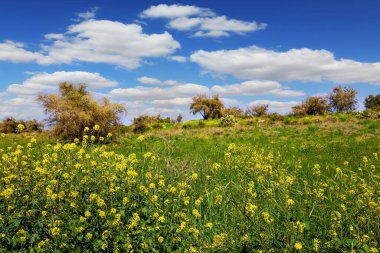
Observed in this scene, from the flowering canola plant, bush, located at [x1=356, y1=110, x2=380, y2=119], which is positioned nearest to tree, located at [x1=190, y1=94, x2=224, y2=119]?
bush, located at [x1=356, y1=110, x2=380, y2=119]

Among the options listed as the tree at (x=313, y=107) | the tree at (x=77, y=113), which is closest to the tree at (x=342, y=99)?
the tree at (x=313, y=107)

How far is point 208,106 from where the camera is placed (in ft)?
181

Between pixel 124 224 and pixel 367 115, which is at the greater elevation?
pixel 367 115

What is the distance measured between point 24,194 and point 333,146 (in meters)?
18.0

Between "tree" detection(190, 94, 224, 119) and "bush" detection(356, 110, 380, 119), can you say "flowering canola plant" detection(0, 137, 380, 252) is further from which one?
"tree" detection(190, 94, 224, 119)

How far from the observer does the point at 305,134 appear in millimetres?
27406

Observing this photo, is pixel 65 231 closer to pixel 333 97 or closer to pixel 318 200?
pixel 318 200

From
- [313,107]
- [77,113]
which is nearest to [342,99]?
[313,107]

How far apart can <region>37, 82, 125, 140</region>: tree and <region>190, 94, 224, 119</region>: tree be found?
2965 centimetres

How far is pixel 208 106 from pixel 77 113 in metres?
33.1

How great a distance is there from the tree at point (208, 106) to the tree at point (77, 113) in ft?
97.3

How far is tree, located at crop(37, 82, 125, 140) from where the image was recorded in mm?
23484

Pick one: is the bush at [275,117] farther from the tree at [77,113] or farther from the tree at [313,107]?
the tree at [77,113]

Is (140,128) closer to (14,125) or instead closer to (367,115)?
(14,125)
